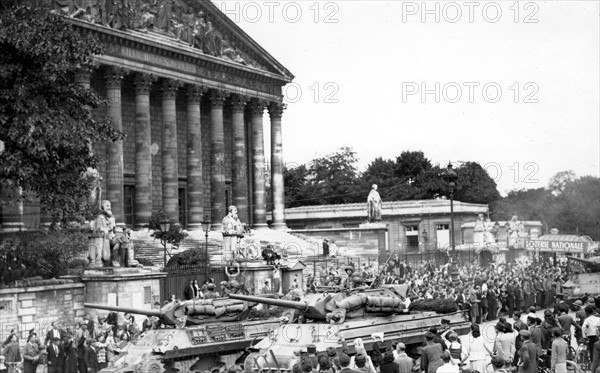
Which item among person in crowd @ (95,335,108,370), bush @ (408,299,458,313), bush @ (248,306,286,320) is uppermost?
bush @ (408,299,458,313)

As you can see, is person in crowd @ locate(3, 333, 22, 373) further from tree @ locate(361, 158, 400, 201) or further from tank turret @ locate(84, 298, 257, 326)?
tree @ locate(361, 158, 400, 201)

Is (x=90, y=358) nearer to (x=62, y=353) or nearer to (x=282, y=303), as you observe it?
(x=62, y=353)

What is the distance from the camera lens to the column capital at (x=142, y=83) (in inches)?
1679

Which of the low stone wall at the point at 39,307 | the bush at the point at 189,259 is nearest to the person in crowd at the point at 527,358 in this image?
the low stone wall at the point at 39,307

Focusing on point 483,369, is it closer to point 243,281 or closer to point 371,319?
point 371,319

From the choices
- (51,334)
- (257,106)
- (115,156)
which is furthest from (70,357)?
(257,106)

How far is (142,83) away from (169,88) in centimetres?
222

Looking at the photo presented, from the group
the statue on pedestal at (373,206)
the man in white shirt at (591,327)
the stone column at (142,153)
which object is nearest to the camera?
the man in white shirt at (591,327)

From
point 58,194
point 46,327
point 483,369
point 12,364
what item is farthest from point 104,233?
point 483,369

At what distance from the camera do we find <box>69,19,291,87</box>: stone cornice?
39.8 metres

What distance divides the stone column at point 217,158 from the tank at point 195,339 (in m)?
29.7

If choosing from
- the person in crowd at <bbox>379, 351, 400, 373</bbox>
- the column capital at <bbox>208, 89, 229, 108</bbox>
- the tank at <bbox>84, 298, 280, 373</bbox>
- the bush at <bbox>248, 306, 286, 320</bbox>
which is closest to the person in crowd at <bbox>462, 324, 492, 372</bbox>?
the person in crowd at <bbox>379, 351, 400, 373</bbox>

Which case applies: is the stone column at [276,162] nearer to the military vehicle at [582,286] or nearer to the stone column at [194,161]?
the stone column at [194,161]

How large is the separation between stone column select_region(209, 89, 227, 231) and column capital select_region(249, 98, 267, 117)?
313 cm
